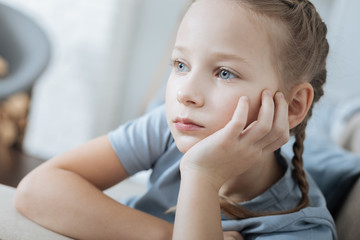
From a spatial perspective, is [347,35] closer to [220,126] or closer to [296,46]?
[296,46]

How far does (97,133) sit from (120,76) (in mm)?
445

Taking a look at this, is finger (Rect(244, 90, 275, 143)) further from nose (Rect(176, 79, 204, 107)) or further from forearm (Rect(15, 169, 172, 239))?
forearm (Rect(15, 169, 172, 239))

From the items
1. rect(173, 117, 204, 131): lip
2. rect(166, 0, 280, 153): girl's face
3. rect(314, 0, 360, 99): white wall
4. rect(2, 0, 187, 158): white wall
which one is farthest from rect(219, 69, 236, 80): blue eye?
rect(314, 0, 360, 99): white wall

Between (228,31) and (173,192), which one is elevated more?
(228,31)

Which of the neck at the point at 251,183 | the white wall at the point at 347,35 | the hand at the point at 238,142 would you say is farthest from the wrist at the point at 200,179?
the white wall at the point at 347,35

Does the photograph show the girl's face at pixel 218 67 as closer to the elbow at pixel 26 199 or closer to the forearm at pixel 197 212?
the forearm at pixel 197 212

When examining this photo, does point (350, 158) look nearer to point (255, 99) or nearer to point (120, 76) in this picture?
point (255, 99)

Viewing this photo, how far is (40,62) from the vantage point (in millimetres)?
2213

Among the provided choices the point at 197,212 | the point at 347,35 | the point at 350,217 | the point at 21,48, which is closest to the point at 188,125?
the point at 197,212

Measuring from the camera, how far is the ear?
2.83 feet

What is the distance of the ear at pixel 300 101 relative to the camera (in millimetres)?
863

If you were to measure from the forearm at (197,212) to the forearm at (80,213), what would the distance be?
0.08 m

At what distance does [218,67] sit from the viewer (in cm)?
75

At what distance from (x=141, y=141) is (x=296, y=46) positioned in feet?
1.33
